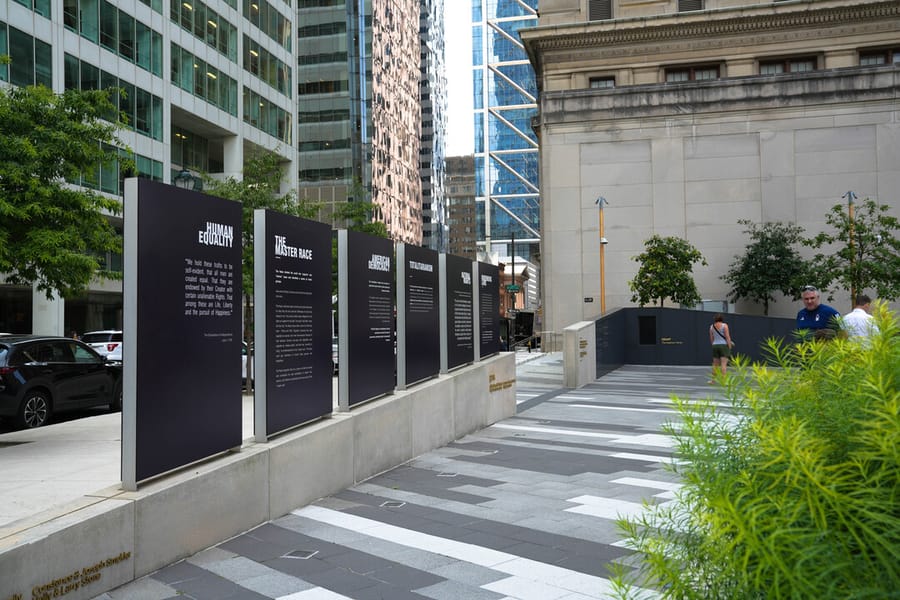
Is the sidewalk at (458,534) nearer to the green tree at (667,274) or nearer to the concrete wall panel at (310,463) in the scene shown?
the concrete wall panel at (310,463)

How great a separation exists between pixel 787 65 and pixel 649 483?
38.1m

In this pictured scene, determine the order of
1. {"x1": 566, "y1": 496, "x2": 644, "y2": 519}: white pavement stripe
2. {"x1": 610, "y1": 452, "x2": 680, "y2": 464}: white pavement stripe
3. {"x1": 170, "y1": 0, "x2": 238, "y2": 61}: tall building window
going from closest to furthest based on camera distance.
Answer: {"x1": 566, "y1": 496, "x2": 644, "y2": 519}: white pavement stripe
{"x1": 610, "y1": 452, "x2": 680, "y2": 464}: white pavement stripe
{"x1": 170, "y1": 0, "x2": 238, "y2": 61}: tall building window

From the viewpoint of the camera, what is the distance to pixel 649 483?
8.55 metres

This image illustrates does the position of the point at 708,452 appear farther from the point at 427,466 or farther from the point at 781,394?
the point at 427,466

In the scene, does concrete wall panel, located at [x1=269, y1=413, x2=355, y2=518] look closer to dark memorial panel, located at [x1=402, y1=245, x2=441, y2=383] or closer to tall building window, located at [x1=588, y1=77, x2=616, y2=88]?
dark memorial panel, located at [x1=402, y1=245, x2=441, y2=383]

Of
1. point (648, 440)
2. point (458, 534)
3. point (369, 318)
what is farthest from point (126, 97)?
point (458, 534)

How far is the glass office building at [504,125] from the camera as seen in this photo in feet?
433

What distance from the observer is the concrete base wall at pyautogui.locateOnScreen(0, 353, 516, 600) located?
4785 millimetres

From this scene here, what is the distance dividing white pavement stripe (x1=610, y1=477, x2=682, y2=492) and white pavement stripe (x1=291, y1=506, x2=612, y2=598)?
286 cm

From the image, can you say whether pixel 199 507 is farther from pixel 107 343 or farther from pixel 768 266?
pixel 768 266

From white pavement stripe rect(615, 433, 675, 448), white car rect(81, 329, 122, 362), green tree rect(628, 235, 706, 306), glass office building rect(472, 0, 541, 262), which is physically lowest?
white pavement stripe rect(615, 433, 675, 448)

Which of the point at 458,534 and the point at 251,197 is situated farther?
the point at 251,197

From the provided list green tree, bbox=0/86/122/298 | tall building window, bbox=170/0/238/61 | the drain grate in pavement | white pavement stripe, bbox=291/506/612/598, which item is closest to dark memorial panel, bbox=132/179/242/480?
the drain grate in pavement

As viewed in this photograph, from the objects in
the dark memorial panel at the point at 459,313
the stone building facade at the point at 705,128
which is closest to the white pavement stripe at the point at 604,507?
the dark memorial panel at the point at 459,313
